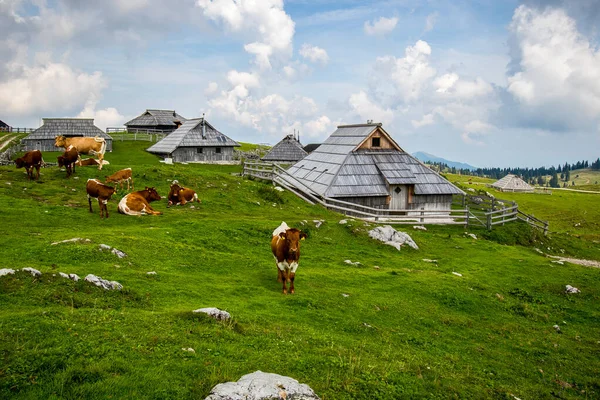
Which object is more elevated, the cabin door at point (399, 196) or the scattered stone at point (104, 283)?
the cabin door at point (399, 196)

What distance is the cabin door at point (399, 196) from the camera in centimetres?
3628

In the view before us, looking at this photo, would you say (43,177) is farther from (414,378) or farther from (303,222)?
(414,378)

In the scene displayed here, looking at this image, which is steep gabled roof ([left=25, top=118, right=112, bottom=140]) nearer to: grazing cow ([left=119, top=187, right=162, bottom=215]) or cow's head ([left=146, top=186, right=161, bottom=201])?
cow's head ([left=146, top=186, right=161, bottom=201])

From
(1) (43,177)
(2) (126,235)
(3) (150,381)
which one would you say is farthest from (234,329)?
(1) (43,177)

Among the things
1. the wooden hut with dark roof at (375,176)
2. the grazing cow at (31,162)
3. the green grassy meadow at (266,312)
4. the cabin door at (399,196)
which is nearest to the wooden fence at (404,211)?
the wooden hut with dark roof at (375,176)

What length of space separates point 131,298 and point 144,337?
284cm

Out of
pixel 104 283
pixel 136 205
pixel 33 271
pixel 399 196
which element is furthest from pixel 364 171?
pixel 33 271

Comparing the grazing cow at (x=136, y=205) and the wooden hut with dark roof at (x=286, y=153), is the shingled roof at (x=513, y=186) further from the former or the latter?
the grazing cow at (x=136, y=205)

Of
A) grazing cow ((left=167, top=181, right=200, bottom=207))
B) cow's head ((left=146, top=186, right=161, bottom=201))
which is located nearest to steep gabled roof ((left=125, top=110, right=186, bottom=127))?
grazing cow ((left=167, top=181, right=200, bottom=207))

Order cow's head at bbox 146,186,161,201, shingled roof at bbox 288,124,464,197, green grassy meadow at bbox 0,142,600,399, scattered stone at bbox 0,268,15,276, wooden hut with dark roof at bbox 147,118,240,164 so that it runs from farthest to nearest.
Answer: wooden hut with dark roof at bbox 147,118,240,164
shingled roof at bbox 288,124,464,197
cow's head at bbox 146,186,161,201
scattered stone at bbox 0,268,15,276
green grassy meadow at bbox 0,142,600,399

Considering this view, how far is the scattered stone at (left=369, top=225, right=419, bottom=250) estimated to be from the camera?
77.8 feet

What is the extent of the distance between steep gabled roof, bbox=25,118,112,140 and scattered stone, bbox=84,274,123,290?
4787cm

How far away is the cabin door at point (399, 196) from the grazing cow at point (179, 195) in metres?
16.8

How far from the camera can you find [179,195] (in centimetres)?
2578
